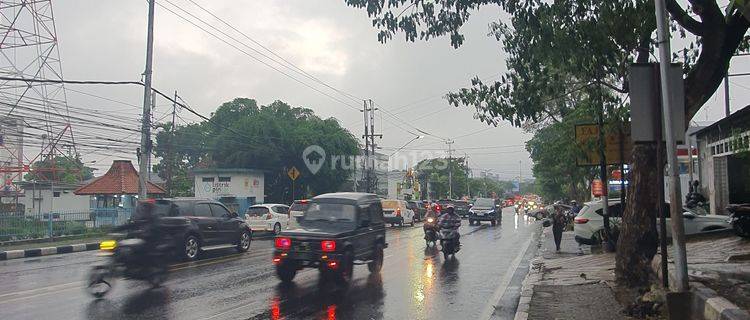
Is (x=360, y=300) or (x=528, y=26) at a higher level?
(x=528, y=26)

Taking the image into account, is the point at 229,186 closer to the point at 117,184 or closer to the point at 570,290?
the point at 117,184

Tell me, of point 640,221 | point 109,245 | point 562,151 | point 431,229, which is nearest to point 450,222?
point 431,229

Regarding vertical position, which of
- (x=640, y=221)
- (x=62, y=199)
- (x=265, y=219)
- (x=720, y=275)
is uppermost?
(x=62, y=199)

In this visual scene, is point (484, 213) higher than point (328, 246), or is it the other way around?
point (328, 246)

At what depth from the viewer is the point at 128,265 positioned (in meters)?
11.5

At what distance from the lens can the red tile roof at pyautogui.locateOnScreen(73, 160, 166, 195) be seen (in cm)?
3684

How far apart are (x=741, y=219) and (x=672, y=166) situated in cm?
976

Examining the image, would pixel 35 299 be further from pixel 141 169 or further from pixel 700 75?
pixel 141 169

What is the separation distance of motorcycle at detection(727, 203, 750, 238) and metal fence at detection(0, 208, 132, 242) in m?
20.2

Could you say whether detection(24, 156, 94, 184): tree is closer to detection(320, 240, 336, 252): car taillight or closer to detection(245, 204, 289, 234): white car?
detection(245, 204, 289, 234): white car

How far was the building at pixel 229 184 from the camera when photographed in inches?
1602

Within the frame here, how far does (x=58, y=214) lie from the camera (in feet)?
80.9

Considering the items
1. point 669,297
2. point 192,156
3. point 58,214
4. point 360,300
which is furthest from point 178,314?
point 192,156

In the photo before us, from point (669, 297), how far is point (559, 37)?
13.2ft
